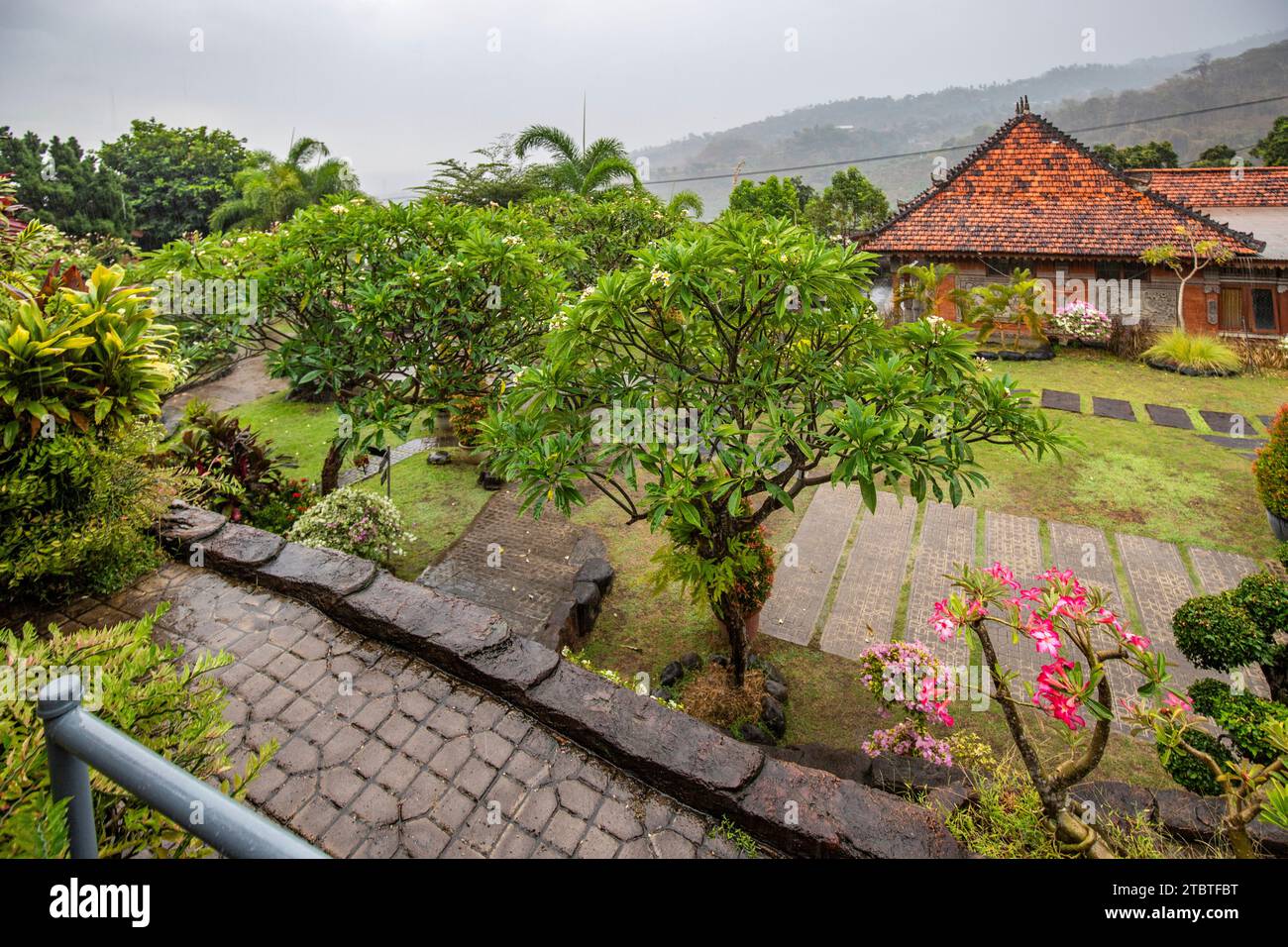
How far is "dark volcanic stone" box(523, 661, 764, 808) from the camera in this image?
3412 mm

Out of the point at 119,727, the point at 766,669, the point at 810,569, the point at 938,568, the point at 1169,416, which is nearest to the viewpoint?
the point at 119,727

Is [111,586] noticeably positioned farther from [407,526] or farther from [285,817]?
[407,526]

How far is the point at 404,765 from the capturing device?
3549 millimetres

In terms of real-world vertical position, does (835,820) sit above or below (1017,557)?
below

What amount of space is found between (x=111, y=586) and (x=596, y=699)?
368 cm

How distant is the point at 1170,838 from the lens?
11.8 ft

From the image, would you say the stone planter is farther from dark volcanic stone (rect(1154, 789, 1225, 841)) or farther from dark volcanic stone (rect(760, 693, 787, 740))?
dark volcanic stone (rect(760, 693, 787, 740))

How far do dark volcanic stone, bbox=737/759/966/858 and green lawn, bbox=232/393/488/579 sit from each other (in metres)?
5.02

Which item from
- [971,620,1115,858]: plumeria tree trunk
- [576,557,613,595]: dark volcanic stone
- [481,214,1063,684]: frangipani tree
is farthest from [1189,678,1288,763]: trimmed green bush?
[576,557,613,595]: dark volcanic stone

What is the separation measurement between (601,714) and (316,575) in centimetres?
245

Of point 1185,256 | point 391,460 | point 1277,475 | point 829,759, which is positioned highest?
point 1185,256

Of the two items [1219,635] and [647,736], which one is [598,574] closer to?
[647,736]

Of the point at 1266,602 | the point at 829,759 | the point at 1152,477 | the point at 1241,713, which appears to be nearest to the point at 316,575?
the point at 829,759
